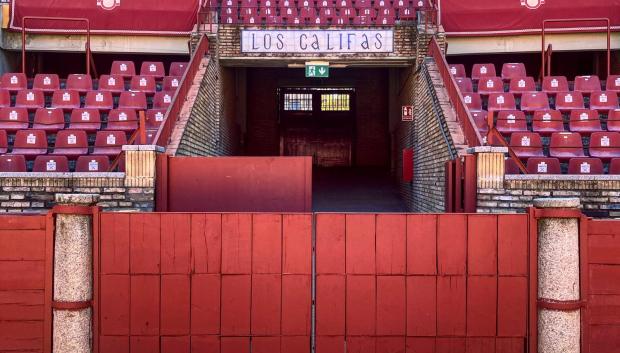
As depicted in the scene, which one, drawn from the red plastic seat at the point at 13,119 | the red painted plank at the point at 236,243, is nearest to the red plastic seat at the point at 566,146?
the red painted plank at the point at 236,243

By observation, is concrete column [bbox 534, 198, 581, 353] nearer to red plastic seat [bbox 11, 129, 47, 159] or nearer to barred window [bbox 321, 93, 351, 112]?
red plastic seat [bbox 11, 129, 47, 159]

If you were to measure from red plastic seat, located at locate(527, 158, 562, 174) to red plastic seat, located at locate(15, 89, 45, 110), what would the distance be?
32.0ft

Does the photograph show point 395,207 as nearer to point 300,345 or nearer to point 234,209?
point 234,209

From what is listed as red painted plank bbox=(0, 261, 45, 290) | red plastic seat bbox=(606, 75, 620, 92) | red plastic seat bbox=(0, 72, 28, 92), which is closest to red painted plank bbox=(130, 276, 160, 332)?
red painted plank bbox=(0, 261, 45, 290)

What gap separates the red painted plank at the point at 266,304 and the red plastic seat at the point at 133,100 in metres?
6.66

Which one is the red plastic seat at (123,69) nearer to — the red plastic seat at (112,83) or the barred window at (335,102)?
the red plastic seat at (112,83)

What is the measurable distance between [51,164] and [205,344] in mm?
5080

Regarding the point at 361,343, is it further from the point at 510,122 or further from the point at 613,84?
the point at 613,84

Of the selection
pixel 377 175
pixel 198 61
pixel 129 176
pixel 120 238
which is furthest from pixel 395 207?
pixel 120 238

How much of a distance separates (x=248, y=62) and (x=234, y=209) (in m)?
6.96

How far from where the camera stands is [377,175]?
61.6 ft

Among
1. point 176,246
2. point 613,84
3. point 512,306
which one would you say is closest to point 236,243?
point 176,246

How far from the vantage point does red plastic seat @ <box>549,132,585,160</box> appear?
9219 mm

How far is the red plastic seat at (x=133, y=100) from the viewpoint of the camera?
35.8ft
